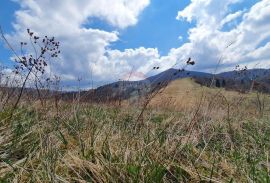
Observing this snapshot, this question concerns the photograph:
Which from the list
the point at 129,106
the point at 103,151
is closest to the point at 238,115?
the point at 129,106

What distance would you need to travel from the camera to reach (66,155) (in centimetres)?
359

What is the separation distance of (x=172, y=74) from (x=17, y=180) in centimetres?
191

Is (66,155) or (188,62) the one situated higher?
(188,62)

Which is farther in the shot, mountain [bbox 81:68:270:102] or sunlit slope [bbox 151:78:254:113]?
mountain [bbox 81:68:270:102]

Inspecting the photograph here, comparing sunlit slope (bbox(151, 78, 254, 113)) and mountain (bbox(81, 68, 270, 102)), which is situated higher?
mountain (bbox(81, 68, 270, 102))

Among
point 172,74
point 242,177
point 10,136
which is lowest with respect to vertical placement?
point 242,177

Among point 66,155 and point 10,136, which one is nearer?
point 66,155

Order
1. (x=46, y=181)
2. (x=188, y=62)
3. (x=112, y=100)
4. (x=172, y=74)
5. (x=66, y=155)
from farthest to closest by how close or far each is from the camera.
Answer: (x=112, y=100) < (x=172, y=74) < (x=188, y=62) < (x=66, y=155) < (x=46, y=181)

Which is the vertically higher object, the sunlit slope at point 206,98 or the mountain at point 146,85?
the mountain at point 146,85

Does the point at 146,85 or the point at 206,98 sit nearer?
the point at 206,98

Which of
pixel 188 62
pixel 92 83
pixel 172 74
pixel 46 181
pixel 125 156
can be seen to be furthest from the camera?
pixel 92 83

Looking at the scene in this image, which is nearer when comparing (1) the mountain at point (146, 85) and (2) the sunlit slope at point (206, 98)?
(2) the sunlit slope at point (206, 98)

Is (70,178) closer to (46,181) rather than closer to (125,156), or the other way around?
(46,181)

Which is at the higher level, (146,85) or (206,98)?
(146,85)
